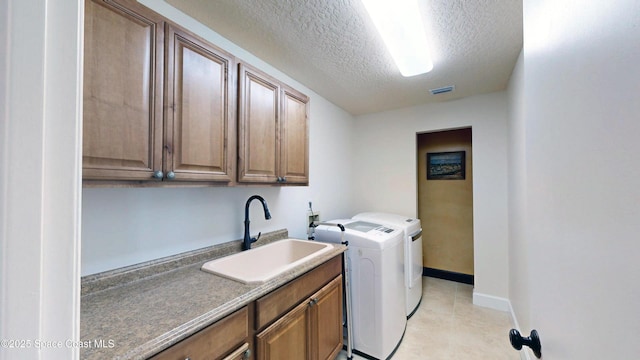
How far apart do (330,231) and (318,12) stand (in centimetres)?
161

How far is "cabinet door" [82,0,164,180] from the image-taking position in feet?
2.86

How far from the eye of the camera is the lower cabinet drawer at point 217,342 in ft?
2.65

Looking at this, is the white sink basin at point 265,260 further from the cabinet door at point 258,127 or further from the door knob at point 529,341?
the door knob at point 529,341

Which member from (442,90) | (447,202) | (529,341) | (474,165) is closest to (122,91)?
(529,341)

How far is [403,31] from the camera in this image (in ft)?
5.26

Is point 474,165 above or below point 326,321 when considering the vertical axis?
above

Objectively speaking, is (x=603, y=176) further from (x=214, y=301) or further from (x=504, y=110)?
(x=504, y=110)

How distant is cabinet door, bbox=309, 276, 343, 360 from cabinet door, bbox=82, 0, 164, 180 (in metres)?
1.18

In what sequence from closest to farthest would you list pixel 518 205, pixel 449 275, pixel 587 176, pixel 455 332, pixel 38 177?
pixel 38 177 → pixel 587 176 → pixel 518 205 → pixel 455 332 → pixel 449 275

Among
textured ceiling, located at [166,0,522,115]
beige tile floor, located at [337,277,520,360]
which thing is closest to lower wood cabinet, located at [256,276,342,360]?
beige tile floor, located at [337,277,520,360]

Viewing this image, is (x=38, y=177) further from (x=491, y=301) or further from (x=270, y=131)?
(x=491, y=301)

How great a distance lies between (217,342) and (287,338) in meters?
0.46

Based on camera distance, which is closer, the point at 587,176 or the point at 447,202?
the point at 587,176

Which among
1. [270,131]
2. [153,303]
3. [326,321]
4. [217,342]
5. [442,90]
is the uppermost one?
[442,90]
